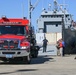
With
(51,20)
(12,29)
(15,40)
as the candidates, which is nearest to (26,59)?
(15,40)

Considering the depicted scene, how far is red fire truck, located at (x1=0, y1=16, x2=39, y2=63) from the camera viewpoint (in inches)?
799

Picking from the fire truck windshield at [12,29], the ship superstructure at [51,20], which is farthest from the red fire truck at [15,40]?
the ship superstructure at [51,20]

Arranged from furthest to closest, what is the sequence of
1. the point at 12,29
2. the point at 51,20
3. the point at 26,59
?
the point at 51,20 → the point at 12,29 → the point at 26,59

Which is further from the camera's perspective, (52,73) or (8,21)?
(8,21)

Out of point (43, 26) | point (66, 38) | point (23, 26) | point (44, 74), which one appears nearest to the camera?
point (44, 74)

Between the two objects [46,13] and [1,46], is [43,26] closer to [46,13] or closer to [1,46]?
[46,13]

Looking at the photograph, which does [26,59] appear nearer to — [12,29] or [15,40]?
[15,40]

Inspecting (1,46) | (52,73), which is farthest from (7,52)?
(52,73)

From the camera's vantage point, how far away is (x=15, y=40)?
66.5ft

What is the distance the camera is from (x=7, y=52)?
20375mm

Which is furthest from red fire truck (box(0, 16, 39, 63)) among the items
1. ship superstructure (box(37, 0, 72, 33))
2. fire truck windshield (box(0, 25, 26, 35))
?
ship superstructure (box(37, 0, 72, 33))

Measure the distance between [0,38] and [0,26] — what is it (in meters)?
1.44

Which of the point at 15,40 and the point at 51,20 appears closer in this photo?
the point at 15,40

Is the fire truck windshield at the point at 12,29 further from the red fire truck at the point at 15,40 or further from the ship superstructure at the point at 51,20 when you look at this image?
the ship superstructure at the point at 51,20
